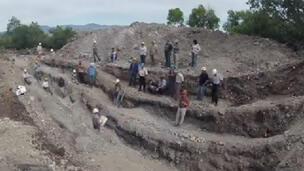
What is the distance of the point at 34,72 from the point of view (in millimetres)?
26297

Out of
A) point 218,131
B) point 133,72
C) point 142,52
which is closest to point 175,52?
point 142,52

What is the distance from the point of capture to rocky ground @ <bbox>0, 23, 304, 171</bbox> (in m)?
17.0

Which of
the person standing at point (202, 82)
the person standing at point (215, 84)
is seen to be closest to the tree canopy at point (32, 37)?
the person standing at point (202, 82)

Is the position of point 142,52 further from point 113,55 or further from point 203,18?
point 203,18

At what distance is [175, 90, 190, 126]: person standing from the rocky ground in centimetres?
45

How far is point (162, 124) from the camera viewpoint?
66.7 ft

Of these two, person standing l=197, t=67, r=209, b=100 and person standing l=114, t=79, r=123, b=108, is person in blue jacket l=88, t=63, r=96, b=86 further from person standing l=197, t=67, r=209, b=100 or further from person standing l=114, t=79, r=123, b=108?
person standing l=197, t=67, r=209, b=100

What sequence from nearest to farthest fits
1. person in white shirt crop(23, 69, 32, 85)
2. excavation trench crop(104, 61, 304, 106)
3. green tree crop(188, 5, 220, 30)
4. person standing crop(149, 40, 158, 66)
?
excavation trench crop(104, 61, 304, 106) → person in white shirt crop(23, 69, 32, 85) → person standing crop(149, 40, 158, 66) → green tree crop(188, 5, 220, 30)

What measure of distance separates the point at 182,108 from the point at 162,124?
1.34 meters

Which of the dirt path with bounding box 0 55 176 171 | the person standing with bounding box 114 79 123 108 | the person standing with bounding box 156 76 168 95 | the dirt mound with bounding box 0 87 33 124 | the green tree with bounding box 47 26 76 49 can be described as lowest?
the dirt path with bounding box 0 55 176 171

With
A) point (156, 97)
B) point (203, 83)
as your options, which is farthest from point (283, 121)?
point (156, 97)

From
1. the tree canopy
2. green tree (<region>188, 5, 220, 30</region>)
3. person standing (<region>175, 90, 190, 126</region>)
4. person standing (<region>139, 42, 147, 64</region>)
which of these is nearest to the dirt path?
person standing (<region>175, 90, 190, 126</region>)

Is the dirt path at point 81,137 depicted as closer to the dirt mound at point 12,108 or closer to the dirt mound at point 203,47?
the dirt mound at point 12,108

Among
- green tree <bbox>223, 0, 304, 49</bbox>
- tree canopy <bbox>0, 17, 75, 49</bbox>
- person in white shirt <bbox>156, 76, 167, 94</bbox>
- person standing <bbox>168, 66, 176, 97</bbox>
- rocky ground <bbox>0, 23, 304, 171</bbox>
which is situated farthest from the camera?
tree canopy <bbox>0, 17, 75, 49</bbox>
